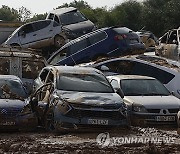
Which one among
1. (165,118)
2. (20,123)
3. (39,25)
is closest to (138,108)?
(165,118)

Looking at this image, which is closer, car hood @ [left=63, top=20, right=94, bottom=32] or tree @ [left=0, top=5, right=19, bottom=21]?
car hood @ [left=63, top=20, right=94, bottom=32]

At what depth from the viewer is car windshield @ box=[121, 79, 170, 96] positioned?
43.7 ft

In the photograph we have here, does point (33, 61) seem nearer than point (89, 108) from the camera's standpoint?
No

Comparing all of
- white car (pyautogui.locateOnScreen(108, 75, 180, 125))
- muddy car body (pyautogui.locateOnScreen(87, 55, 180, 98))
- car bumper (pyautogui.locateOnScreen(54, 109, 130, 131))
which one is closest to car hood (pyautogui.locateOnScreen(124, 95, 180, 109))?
white car (pyautogui.locateOnScreen(108, 75, 180, 125))

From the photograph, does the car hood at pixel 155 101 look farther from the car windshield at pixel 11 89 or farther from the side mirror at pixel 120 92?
the car windshield at pixel 11 89

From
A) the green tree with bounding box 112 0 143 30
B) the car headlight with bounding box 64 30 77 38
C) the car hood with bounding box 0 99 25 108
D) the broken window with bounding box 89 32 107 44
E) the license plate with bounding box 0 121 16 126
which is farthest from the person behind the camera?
the green tree with bounding box 112 0 143 30

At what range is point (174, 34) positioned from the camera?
893 inches

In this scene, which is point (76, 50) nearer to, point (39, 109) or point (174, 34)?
point (174, 34)

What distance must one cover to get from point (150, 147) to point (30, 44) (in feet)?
61.4

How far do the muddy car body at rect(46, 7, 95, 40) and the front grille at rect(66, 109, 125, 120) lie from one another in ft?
55.2

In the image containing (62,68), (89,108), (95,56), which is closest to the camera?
(89,108)

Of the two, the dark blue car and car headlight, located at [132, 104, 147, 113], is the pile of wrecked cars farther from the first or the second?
the dark blue car

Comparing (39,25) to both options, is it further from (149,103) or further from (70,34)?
(149,103)

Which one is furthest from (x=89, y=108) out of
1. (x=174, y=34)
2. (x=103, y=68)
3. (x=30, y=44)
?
(x=30, y=44)
